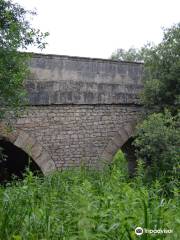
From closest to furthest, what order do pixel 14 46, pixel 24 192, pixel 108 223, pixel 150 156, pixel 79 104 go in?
1. pixel 108 223
2. pixel 24 192
3. pixel 14 46
4. pixel 150 156
5. pixel 79 104

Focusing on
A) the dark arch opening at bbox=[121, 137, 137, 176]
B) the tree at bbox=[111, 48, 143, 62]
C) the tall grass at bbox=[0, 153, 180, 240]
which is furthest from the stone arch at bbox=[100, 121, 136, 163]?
the tree at bbox=[111, 48, 143, 62]

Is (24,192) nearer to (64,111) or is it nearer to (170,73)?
(64,111)

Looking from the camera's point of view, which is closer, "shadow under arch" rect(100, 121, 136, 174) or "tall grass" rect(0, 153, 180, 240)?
"tall grass" rect(0, 153, 180, 240)

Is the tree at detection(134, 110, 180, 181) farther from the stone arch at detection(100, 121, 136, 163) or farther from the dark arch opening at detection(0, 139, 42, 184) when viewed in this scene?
the dark arch opening at detection(0, 139, 42, 184)

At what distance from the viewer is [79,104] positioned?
9867mm

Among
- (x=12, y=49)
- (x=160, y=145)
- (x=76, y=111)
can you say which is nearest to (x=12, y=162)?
(x=76, y=111)

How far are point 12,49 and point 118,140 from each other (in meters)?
5.22

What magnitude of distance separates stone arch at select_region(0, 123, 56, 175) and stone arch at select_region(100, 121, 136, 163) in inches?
56.7

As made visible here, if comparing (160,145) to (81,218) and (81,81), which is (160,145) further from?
(81,218)

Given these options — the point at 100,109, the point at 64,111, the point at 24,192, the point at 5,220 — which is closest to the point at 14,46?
the point at 24,192

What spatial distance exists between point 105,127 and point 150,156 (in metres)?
1.71

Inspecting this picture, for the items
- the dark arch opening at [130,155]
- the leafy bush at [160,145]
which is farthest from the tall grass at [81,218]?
the dark arch opening at [130,155]

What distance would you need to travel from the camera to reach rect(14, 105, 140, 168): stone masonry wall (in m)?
9.23

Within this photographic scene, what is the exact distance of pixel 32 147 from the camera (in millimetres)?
9078
